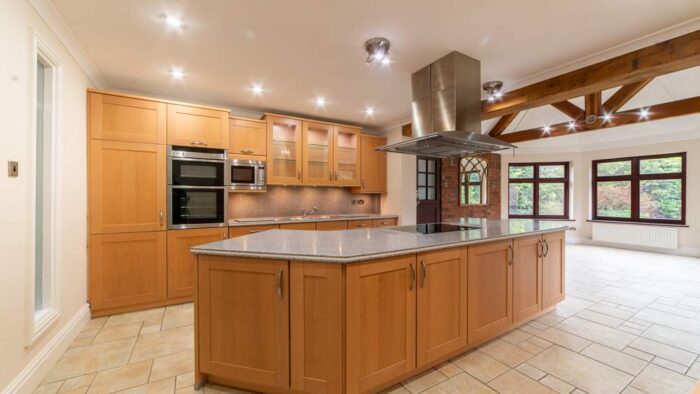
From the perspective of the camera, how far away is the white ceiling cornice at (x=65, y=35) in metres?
1.85

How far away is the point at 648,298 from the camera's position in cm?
334

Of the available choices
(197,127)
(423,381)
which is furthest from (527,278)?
(197,127)

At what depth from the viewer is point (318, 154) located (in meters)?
4.32

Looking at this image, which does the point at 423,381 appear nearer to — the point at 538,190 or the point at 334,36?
the point at 334,36

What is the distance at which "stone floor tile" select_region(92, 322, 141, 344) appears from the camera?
2.43 m

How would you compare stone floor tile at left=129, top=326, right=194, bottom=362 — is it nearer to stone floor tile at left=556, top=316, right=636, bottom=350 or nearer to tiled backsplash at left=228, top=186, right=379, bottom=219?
tiled backsplash at left=228, top=186, right=379, bottom=219

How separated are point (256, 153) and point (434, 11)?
2.71 m

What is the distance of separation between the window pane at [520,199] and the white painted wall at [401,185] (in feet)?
13.3

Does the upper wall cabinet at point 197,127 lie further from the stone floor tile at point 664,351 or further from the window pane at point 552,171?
the window pane at point 552,171

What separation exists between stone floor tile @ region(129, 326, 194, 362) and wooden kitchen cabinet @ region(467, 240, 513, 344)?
2.28 metres

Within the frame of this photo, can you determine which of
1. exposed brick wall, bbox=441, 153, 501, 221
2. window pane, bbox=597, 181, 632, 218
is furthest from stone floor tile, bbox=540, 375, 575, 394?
window pane, bbox=597, 181, 632, 218

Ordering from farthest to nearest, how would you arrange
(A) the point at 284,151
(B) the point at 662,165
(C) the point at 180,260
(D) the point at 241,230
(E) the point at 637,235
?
1. (E) the point at 637,235
2. (B) the point at 662,165
3. (A) the point at 284,151
4. (D) the point at 241,230
5. (C) the point at 180,260

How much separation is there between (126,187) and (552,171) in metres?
8.68

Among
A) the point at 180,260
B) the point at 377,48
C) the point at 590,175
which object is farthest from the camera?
the point at 590,175
